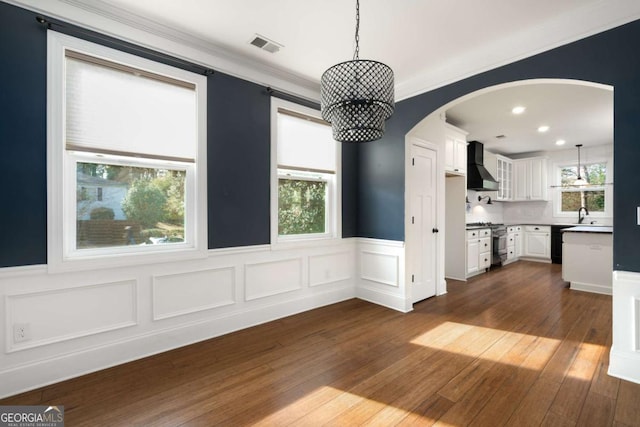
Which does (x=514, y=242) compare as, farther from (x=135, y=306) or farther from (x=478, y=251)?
(x=135, y=306)

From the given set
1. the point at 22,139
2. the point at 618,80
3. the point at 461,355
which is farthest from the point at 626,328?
the point at 22,139

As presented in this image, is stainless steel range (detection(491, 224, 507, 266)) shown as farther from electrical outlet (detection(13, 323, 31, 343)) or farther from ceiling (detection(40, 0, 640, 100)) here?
electrical outlet (detection(13, 323, 31, 343))

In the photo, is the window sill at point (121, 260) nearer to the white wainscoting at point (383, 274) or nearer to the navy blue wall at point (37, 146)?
the navy blue wall at point (37, 146)

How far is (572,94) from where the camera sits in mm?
3854

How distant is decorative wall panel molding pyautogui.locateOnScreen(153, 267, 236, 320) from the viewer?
2588 mm

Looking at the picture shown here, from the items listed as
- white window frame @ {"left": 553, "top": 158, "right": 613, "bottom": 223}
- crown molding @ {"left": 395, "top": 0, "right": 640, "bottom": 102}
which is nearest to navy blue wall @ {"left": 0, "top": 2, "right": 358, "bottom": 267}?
crown molding @ {"left": 395, "top": 0, "right": 640, "bottom": 102}

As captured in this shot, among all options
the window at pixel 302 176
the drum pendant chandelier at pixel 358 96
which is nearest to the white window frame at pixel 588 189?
the window at pixel 302 176

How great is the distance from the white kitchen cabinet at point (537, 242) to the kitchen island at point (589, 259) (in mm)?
2688

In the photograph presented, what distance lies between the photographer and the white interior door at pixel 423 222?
385 cm

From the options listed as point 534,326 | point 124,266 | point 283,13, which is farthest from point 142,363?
point 534,326

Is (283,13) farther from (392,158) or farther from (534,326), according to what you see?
(534,326)

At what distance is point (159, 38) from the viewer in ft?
8.39

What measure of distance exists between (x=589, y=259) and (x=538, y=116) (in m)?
2.43

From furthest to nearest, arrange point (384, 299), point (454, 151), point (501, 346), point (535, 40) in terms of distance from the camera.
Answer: point (454, 151)
point (384, 299)
point (501, 346)
point (535, 40)
